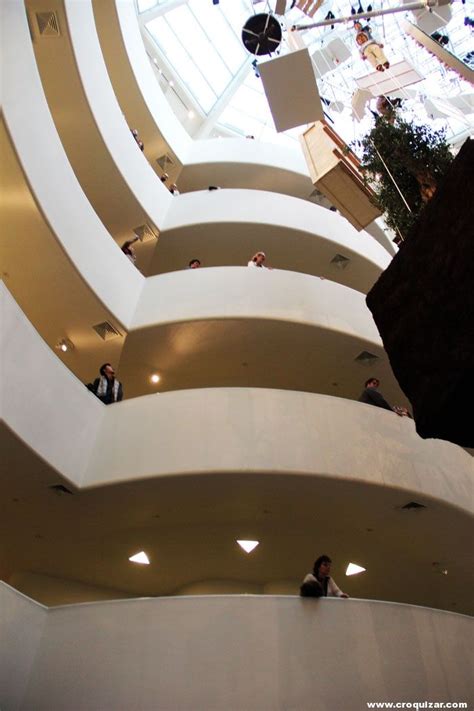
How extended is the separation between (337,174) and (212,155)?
8776 mm

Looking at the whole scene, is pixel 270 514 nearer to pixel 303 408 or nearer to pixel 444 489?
pixel 303 408

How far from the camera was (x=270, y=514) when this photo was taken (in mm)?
7977

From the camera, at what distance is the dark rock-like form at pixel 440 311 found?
251cm

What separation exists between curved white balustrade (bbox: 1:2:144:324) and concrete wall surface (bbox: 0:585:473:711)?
538cm

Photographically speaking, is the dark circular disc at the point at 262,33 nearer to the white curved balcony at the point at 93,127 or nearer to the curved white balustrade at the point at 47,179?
the curved white balustrade at the point at 47,179

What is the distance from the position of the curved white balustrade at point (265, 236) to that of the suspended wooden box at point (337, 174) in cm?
321

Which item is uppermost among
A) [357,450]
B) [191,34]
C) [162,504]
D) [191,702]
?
[191,34]

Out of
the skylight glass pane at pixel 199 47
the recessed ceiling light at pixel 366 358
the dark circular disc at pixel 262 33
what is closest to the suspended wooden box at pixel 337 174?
the dark circular disc at pixel 262 33

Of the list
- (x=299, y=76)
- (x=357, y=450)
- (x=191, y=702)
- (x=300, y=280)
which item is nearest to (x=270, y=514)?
(x=357, y=450)

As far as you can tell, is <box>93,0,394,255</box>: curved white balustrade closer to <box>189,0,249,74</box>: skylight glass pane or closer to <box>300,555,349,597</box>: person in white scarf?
<box>189,0,249,74</box>: skylight glass pane

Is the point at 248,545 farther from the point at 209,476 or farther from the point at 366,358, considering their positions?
the point at 366,358

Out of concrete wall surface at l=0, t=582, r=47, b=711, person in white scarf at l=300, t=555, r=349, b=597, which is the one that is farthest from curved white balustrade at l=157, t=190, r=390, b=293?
concrete wall surface at l=0, t=582, r=47, b=711

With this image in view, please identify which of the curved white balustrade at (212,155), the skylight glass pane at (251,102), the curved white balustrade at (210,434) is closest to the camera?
the curved white balustrade at (210,434)

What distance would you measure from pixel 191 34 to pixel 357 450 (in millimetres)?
18822
